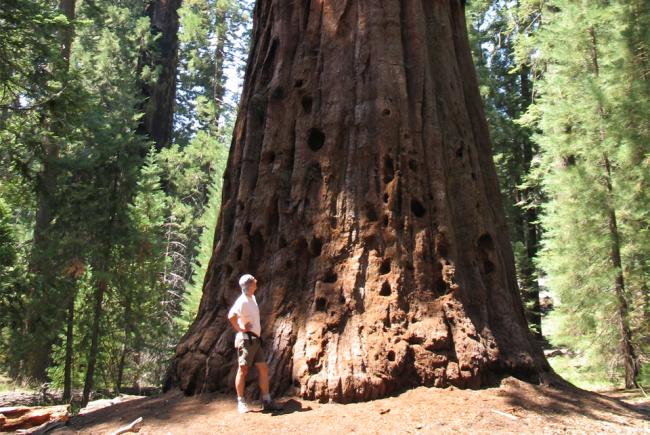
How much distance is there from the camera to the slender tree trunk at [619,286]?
9586 millimetres

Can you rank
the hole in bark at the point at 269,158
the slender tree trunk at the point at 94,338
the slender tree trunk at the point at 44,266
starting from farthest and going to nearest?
1. the slender tree trunk at the point at 44,266
2. the slender tree trunk at the point at 94,338
3. the hole in bark at the point at 269,158

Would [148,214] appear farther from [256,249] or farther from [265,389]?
[265,389]

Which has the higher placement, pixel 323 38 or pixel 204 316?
pixel 323 38

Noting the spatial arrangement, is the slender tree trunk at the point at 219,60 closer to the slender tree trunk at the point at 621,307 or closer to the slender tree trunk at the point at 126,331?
the slender tree trunk at the point at 126,331

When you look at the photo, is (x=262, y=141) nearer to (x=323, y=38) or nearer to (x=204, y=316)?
(x=323, y=38)

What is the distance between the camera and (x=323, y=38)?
6.65m

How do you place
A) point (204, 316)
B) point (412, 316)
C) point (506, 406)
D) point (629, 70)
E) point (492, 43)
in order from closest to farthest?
point (506, 406)
point (412, 316)
point (204, 316)
point (629, 70)
point (492, 43)

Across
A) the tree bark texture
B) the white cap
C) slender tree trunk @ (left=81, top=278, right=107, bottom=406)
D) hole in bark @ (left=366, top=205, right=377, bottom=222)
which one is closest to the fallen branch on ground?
the white cap

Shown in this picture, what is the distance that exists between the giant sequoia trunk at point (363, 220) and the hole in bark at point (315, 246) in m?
0.02

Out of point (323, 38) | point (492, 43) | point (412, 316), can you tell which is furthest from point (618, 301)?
point (492, 43)

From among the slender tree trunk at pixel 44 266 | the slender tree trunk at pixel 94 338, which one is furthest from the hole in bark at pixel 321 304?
the slender tree trunk at pixel 44 266

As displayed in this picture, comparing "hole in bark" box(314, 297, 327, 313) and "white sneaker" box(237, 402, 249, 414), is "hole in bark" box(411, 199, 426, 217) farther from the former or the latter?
"white sneaker" box(237, 402, 249, 414)

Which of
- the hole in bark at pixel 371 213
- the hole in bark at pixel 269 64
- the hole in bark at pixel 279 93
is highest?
the hole in bark at pixel 269 64

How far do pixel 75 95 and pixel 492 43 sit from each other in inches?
754
